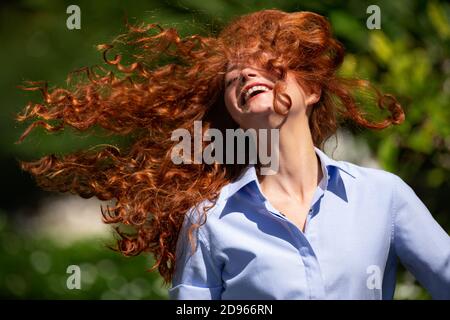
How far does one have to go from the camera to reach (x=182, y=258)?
8.16 ft

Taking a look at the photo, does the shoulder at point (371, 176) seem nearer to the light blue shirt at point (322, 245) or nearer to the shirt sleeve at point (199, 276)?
the light blue shirt at point (322, 245)

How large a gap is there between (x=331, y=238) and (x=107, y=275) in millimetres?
3170

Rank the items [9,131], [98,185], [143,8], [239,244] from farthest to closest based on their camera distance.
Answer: [9,131] < [143,8] < [98,185] < [239,244]

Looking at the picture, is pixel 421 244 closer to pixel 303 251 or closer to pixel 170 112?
pixel 303 251

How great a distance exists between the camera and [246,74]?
250cm

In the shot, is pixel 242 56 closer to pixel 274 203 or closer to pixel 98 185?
pixel 274 203

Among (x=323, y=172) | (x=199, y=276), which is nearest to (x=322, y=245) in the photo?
(x=323, y=172)

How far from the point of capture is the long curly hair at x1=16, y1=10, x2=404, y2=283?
2580 millimetres

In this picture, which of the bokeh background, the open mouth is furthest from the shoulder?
the bokeh background

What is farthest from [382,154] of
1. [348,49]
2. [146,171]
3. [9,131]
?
[9,131]

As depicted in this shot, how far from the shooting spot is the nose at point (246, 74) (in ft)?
8.18

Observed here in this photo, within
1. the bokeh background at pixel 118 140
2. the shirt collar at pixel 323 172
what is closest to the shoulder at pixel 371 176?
the shirt collar at pixel 323 172

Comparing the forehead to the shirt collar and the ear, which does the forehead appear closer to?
the ear

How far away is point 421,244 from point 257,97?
0.59m
